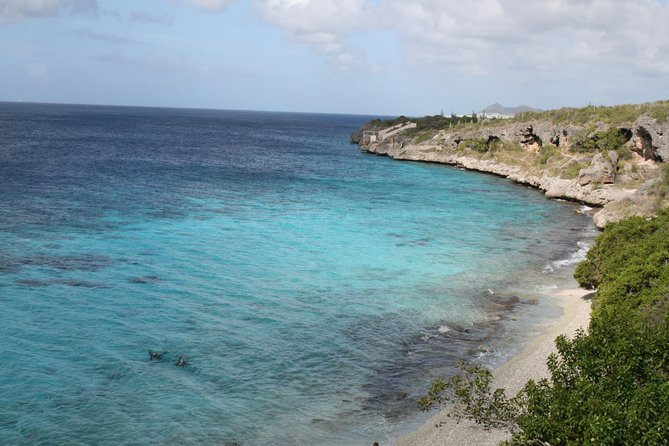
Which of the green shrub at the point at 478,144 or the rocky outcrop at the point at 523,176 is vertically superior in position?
the green shrub at the point at 478,144

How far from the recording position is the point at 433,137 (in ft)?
371

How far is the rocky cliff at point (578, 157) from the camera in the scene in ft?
181

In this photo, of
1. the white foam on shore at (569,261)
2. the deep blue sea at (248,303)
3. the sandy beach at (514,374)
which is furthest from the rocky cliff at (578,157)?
the sandy beach at (514,374)

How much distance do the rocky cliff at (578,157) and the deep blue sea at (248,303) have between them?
15.5 ft

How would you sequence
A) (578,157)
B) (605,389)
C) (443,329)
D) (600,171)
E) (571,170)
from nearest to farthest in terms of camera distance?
(605,389), (443,329), (600,171), (571,170), (578,157)

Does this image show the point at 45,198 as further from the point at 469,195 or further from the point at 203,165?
the point at 469,195

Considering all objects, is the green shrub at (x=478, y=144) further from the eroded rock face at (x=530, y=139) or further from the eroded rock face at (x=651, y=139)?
the eroded rock face at (x=651, y=139)

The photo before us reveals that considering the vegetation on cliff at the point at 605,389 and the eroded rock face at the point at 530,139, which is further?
the eroded rock face at the point at 530,139

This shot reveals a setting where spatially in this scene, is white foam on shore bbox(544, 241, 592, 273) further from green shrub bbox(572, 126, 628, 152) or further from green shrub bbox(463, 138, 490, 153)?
green shrub bbox(463, 138, 490, 153)

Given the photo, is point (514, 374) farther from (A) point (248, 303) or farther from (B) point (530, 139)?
(B) point (530, 139)

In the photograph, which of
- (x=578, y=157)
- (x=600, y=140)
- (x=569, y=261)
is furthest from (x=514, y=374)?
(x=600, y=140)

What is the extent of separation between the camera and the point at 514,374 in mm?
23797

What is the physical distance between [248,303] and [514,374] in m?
14.6

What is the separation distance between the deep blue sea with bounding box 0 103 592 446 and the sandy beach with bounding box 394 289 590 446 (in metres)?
0.94
